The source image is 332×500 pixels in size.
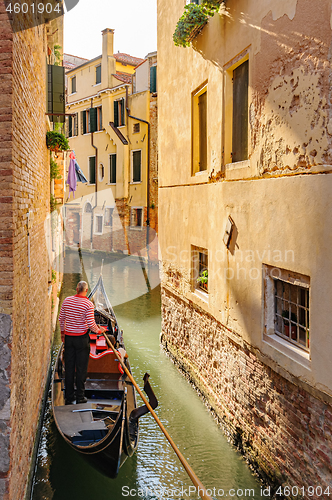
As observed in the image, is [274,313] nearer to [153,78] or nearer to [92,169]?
[153,78]

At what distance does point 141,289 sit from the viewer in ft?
46.7

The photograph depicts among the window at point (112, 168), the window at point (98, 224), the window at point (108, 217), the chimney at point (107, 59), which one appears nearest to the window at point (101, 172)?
the window at point (112, 168)

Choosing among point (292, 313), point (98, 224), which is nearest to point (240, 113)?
point (292, 313)

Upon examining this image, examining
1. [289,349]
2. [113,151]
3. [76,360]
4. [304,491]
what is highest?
[113,151]

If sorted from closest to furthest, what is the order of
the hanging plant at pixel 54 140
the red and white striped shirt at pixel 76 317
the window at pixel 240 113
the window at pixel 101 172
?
the red and white striped shirt at pixel 76 317 < the window at pixel 240 113 < the hanging plant at pixel 54 140 < the window at pixel 101 172

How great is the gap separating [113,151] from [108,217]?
10.1ft

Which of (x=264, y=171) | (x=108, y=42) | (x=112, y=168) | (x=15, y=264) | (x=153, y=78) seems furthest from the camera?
(x=112, y=168)

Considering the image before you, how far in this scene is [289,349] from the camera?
3904mm

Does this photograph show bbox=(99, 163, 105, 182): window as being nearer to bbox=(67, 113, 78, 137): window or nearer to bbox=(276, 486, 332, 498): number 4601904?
bbox=(67, 113, 78, 137): window

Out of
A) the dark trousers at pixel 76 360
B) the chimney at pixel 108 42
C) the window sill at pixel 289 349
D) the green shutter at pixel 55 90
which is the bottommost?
the dark trousers at pixel 76 360

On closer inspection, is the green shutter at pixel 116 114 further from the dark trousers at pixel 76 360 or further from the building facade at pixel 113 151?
the dark trousers at pixel 76 360

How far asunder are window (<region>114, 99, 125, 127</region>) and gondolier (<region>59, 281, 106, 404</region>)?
16265 millimetres

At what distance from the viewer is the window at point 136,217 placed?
19491mm

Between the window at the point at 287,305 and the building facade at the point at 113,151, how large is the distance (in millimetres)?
13499
